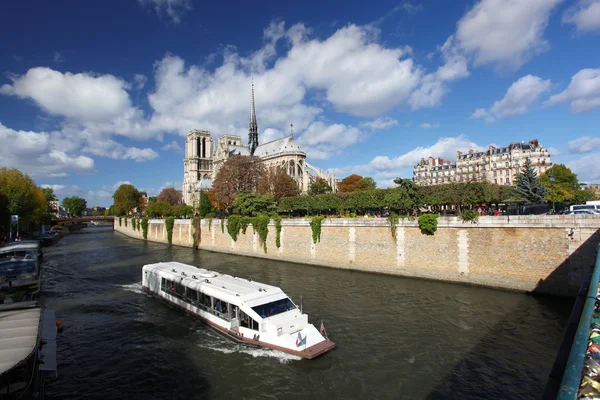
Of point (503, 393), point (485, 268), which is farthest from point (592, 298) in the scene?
point (485, 268)

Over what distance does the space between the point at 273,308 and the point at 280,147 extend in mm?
80267

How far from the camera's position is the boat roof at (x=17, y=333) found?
7.29 meters

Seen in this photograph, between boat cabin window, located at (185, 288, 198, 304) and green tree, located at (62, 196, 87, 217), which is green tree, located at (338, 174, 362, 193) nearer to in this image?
boat cabin window, located at (185, 288, 198, 304)

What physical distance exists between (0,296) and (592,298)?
72.6 feet

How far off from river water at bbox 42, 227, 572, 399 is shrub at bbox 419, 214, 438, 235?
3.84m

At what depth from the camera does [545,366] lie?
465 inches

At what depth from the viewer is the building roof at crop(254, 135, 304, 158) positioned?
88.1 meters

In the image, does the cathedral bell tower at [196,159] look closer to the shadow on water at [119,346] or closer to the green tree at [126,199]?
the green tree at [126,199]

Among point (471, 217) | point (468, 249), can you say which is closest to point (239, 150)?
point (471, 217)

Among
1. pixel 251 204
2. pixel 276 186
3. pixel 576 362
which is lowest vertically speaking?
pixel 576 362

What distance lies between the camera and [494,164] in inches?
2891

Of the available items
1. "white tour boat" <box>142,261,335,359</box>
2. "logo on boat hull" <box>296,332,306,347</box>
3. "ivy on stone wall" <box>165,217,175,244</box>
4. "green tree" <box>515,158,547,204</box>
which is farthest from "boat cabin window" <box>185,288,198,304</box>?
"ivy on stone wall" <box>165,217,175,244</box>

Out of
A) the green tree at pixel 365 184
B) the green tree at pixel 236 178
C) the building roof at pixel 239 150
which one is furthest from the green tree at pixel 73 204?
the green tree at pixel 365 184

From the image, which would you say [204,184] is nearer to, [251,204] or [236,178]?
[236,178]
